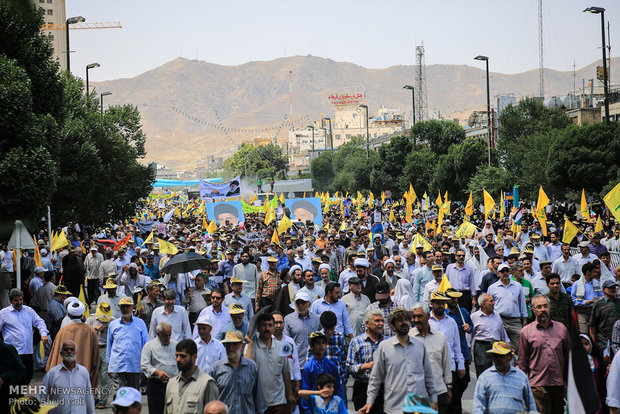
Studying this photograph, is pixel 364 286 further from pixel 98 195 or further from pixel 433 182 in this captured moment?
pixel 433 182

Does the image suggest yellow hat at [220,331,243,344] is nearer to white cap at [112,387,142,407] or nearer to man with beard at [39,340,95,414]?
white cap at [112,387,142,407]

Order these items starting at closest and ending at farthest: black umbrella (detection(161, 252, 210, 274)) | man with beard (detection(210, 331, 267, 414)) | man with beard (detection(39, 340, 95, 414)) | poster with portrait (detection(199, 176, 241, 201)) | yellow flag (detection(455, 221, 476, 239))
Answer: man with beard (detection(210, 331, 267, 414)) → man with beard (detection(39, 340, 95, 414)) → black umbrella (detection(161, 252, 210, 274)) → yellow flag (detection(455, 221, 476, 239)) → poster with portrait (detection(199, 176, 241, 201))

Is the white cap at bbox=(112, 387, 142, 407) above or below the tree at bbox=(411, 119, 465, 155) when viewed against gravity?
below

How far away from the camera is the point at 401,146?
62.3 meters

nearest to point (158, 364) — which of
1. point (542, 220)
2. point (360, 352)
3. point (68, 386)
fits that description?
point (68, 386)

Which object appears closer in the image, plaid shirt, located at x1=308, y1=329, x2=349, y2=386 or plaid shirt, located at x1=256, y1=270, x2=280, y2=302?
plaid shirt, located at x1=308, y1=329, x2=349, y2=386

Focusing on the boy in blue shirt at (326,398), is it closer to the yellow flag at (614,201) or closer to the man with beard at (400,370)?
the man with beard at (400,370)

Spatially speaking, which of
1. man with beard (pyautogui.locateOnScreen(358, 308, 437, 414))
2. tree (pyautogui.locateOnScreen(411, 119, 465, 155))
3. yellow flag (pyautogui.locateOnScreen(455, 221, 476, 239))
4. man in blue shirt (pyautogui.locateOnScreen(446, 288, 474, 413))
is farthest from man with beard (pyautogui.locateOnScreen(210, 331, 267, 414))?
tree (pyautogui.locateOnScreen(411, 119, 465, 155))

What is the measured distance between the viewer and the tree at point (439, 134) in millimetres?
58062

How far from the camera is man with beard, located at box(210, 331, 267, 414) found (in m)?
6.57

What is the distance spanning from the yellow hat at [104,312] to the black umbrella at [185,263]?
2160 millimetres

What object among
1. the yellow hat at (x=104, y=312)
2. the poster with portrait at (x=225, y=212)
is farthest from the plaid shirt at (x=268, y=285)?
the poster with portrait at (x=225, y=212)

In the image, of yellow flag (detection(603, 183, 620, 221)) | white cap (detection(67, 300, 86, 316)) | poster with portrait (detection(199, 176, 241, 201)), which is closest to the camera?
white cap (detection(67, 300, 86, 316))

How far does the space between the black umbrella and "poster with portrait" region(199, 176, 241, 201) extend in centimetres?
2463
